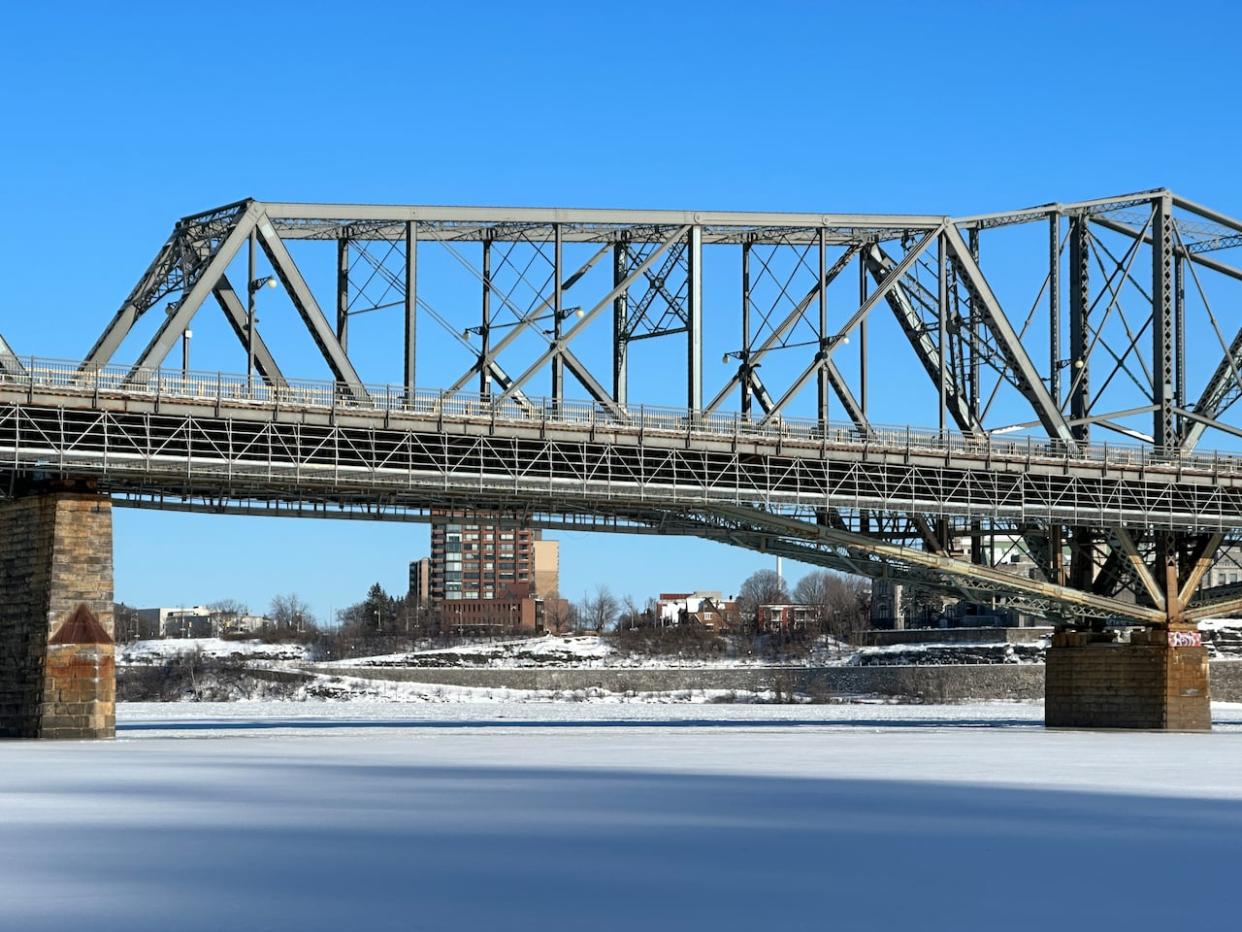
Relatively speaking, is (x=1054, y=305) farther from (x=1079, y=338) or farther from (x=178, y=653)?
(x=178, y=653)

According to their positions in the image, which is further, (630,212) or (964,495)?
(964,495)

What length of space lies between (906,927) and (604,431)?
55.4 meters

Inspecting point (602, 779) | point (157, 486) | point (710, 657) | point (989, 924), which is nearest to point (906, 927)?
point (989, 924)

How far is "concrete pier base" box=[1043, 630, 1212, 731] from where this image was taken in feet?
267

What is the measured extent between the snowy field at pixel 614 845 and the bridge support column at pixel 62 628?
54.6ft

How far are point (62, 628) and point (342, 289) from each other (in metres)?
19.5

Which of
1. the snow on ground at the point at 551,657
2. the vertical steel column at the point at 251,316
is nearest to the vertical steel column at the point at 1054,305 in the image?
the vertical steel column at the point at 251,316

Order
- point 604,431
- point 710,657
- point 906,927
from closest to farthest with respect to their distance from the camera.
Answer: point 906,927 < point 604,431 < point 710,657

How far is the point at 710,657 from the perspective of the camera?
185 m

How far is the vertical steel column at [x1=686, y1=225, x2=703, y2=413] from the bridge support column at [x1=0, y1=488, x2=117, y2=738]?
81.0ft

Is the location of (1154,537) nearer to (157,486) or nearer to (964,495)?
(964,495)

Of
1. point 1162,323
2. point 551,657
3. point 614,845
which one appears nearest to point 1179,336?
point 1162,323

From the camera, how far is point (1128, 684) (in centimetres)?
8350

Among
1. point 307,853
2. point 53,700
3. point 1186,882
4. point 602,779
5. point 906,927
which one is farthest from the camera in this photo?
point 53,700
